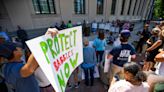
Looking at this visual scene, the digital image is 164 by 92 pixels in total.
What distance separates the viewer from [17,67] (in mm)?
1199

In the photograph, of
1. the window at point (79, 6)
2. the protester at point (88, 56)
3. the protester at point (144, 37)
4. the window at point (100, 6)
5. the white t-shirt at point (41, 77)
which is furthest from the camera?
the window at point (100, 6)

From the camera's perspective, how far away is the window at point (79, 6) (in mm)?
10542

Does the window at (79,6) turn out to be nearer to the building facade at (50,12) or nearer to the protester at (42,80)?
the building facade at (50,12)

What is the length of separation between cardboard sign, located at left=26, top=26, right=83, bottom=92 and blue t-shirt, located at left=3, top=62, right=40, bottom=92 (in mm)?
356

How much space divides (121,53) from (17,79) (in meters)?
1.84

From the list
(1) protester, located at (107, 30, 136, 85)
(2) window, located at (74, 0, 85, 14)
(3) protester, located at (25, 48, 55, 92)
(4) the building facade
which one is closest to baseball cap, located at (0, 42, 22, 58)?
(3) protester, located at (25, 48, 55, 92)

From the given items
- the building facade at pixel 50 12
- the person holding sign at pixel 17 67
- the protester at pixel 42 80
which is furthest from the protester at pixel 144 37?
the building facade at pixel 50 12

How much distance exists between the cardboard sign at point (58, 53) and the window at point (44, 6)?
8.03 metres

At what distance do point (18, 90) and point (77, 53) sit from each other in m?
0.89

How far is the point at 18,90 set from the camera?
133 centimetres

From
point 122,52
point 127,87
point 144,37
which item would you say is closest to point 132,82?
point 127,87

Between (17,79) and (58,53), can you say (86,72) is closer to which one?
(58,53)

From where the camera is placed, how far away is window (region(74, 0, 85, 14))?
10.5 metres

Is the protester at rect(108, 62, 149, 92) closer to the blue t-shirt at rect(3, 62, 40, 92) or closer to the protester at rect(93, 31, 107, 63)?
the blue t-shirt at rect(3, 62, 40, 92)
